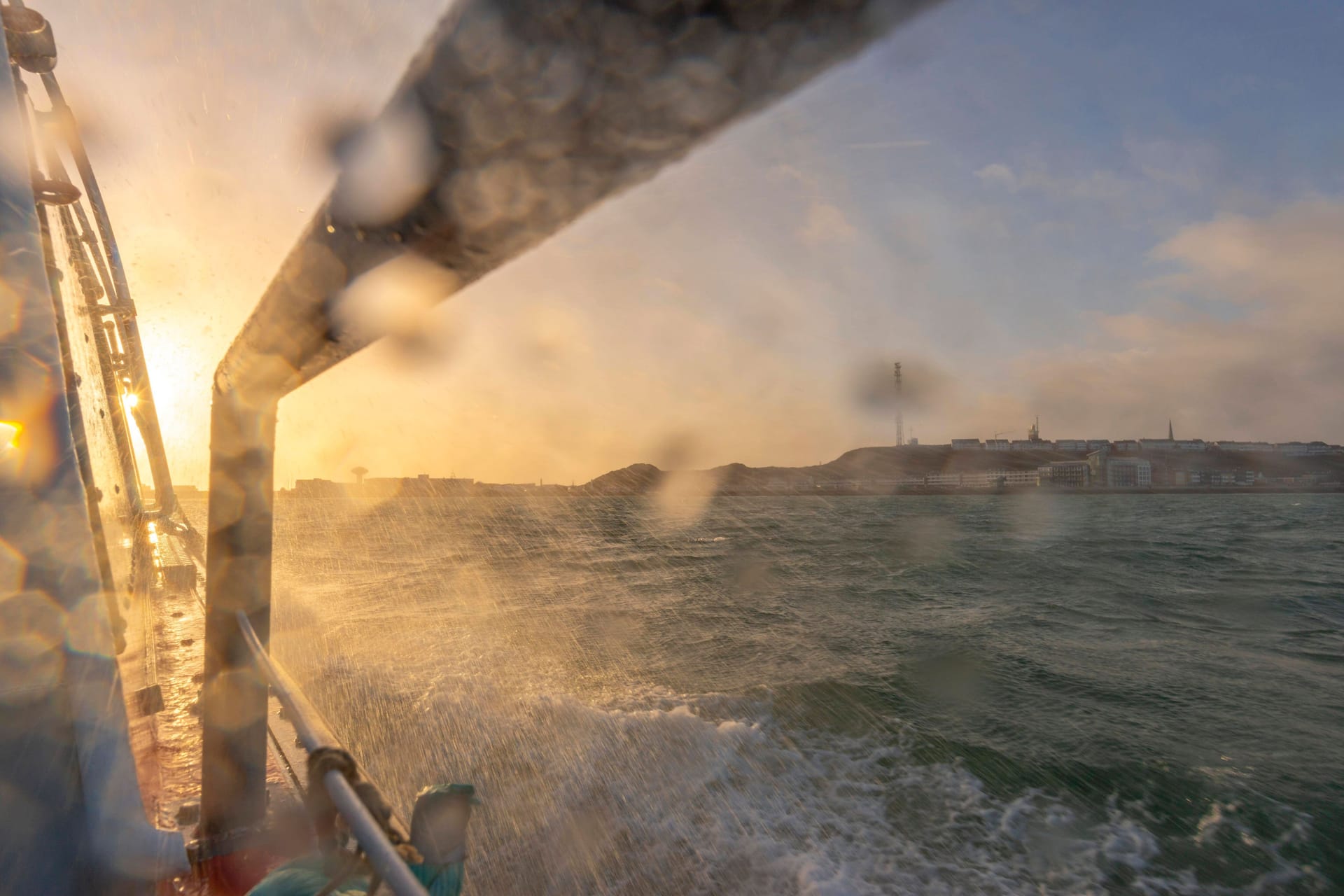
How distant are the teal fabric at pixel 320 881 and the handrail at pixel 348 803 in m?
0.16

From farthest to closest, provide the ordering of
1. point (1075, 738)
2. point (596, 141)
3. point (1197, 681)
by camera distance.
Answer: point (1197, 681)
point (1075, 738)
point (596, 141)

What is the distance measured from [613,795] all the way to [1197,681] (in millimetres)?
10075

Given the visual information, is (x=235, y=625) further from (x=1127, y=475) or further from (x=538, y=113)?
(x=1127, y=475)

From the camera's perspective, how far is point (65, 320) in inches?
103

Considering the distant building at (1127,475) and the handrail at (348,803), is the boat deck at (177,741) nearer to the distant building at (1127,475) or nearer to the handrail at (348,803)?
the handrail at (348,803)

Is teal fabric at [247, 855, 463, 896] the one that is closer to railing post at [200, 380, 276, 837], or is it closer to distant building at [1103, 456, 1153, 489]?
railing post at [200, 380, 276, 837]

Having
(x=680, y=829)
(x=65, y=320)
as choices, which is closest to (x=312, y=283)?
(x=65, y=320)

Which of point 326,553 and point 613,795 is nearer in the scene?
point 613,795

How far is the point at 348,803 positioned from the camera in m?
1.16

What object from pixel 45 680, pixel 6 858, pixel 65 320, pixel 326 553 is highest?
pixel 65 320

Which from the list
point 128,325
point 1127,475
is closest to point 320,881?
point 128,325

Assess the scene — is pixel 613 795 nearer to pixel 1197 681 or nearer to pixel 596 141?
pixel 596 141

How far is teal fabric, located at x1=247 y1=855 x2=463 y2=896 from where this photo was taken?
133 centimetres

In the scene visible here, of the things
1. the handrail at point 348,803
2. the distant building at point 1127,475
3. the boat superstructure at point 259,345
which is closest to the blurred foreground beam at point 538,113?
the boat superstructure at point 259,345
